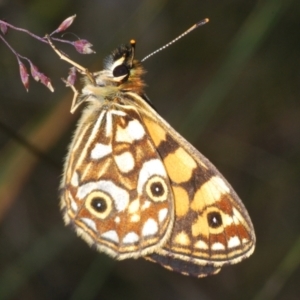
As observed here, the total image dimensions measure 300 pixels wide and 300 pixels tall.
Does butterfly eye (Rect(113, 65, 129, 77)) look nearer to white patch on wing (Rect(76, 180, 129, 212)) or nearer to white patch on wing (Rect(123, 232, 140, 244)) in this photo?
white patch on wing (Rect(76, 180, 129, 212))

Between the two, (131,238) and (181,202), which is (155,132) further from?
(131,238)

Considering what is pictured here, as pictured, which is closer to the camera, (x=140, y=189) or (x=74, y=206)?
(x=74, y=206)

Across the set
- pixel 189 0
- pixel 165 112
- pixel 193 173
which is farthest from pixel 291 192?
pixel 193 173

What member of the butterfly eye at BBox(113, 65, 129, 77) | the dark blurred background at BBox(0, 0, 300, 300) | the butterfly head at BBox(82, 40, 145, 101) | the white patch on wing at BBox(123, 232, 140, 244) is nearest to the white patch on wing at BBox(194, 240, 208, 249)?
the white patch on wing at BBox(123, 232, 140, 244)

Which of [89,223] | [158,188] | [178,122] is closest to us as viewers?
[89,223]

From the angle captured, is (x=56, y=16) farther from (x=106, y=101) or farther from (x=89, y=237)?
(x=89, y=237)

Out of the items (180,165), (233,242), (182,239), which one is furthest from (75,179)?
(233,242)

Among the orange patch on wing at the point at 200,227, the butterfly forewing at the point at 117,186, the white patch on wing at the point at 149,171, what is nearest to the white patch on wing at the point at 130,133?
the butterfly forewing at the point at 117,186
